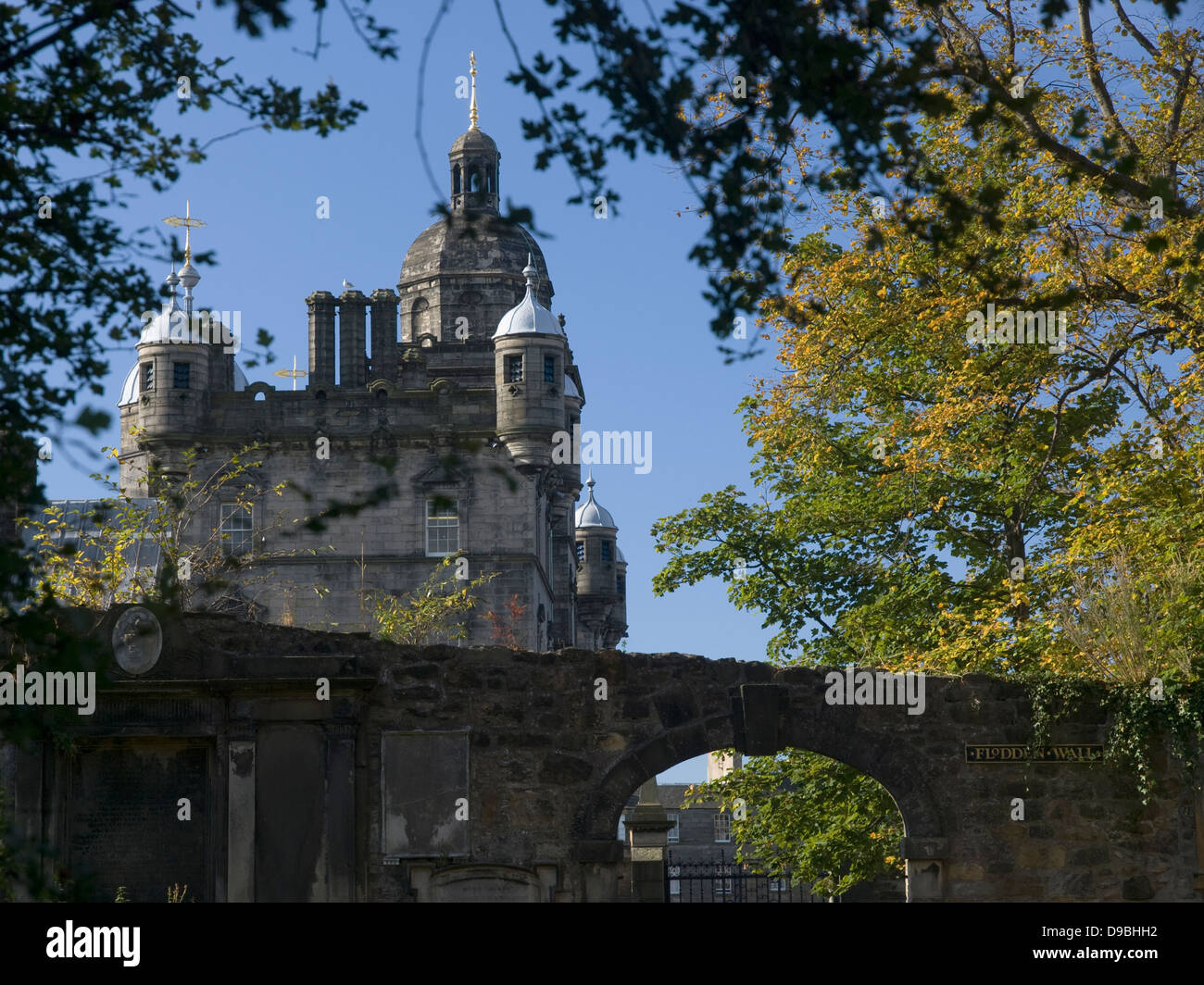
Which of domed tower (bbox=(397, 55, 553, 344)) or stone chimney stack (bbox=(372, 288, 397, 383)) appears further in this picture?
domed tower (bbox=(397, 55, 553, 344))

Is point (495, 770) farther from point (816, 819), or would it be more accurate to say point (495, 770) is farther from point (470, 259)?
point (470, 259)

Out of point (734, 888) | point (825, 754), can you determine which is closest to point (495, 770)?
point (825, 754)

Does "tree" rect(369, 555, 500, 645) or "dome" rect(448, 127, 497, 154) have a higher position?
"dome" rect(448, 127, 497, 154)

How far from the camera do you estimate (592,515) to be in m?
75.4

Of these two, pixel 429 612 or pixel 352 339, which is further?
pixel 352 339

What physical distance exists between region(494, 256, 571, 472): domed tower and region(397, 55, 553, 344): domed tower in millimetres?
9669

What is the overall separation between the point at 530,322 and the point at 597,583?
22659mm

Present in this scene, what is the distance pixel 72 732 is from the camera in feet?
53.7

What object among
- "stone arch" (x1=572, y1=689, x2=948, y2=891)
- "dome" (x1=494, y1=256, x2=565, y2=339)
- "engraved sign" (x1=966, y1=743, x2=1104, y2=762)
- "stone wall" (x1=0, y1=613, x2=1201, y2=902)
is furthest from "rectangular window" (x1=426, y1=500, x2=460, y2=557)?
"engraved sign" (x1=966, y1=743, x2=1104, y2=762)

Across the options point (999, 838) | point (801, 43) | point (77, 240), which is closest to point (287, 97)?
point (77, 240)

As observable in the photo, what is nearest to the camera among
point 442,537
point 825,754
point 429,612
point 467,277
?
point 825,754

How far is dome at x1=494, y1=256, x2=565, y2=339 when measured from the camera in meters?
52.1

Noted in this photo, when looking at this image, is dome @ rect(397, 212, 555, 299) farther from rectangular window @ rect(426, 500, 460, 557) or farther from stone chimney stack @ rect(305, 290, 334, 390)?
rectangular window @ rect(426, 500, 460, 557)
